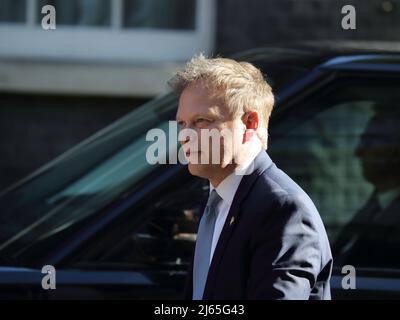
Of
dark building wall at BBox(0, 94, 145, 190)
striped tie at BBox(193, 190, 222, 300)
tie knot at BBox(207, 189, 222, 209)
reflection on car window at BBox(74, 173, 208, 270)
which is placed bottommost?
dark building wall at BBox(0, 94, 145, 190)

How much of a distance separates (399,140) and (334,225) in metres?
0.39

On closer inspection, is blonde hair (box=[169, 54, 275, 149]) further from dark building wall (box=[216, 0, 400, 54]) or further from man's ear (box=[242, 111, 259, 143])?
dark building wall (box=[216, 0, 400, 54])

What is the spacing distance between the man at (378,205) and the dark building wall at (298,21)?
4.28 m

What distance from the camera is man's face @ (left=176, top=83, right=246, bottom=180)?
239 cm

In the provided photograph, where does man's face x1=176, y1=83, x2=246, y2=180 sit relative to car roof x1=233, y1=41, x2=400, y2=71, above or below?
below

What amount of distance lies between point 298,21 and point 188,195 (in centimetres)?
480

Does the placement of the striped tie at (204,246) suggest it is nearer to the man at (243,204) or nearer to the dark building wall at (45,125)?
the man at (243,204)

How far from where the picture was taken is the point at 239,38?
25.9 feet

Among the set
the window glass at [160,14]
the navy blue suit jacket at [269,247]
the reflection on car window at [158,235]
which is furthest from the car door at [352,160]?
the window glass at [160,14]

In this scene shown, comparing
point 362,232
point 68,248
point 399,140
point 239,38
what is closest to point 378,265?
point 362,232

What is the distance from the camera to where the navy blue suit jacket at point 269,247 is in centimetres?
222

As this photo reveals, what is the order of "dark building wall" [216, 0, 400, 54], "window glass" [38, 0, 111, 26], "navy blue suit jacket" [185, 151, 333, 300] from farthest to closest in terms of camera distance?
"window glass" [38, 0, 111, 26] < "dark building wall" [216, 0, 400, 54] < "navy blue suit jacket" [185, 151, 333, 300]

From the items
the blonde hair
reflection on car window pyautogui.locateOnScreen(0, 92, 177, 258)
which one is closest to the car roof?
reflection on car window pyautogui.locateOnScreen(0, 92, 177, 258)

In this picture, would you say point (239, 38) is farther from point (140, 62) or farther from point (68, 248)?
point (68, 248)
